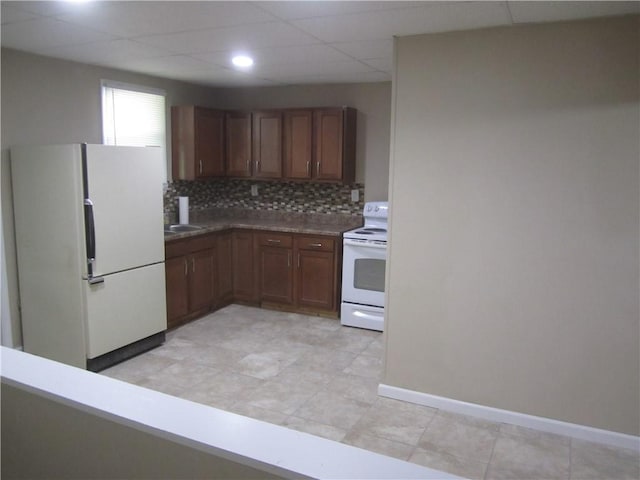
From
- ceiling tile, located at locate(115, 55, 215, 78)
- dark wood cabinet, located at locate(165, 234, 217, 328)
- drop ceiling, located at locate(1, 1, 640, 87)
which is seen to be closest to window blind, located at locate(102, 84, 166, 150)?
ceiling tile, located at locate(115, 55, 215, 78)

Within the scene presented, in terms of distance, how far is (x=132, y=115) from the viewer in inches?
186

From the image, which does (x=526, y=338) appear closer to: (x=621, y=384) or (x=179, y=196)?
(x=621, y=384)

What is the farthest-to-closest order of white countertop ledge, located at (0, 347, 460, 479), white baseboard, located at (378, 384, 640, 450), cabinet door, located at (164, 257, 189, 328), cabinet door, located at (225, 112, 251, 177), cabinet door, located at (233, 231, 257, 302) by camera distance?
cabinet door, located at (225, 112, 251, 177)
cabinet door, located at (233, 231, 257, 302)
cabinet door, located at (164, 257, 189, 328)
white baseboard, located at (378, 384, 640, 450)
white countertop ledge, located at (0, 347, 460, 479)

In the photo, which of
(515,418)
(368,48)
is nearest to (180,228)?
(368,48)

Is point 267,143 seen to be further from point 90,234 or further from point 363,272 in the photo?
point 90,234

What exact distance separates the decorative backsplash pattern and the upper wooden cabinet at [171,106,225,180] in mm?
242

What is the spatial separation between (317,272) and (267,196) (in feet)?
4.38

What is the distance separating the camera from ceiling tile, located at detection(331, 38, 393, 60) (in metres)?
3.27

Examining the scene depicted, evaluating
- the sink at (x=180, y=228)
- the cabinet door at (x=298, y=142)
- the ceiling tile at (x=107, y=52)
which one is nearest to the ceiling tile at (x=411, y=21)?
the ceiling tile at (x=107, y=52)

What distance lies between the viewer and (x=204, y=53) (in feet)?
12.0

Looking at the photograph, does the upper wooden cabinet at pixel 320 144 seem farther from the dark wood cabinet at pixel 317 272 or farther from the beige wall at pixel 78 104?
the dark wood cabinet at pixel 317 272

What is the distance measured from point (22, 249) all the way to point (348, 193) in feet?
10.2

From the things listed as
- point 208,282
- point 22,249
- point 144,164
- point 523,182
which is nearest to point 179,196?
point 208,282

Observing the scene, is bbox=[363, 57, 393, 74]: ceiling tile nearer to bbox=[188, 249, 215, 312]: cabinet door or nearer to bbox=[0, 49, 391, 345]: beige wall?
bbox=[0, 49, 391, 345]: beige wall
